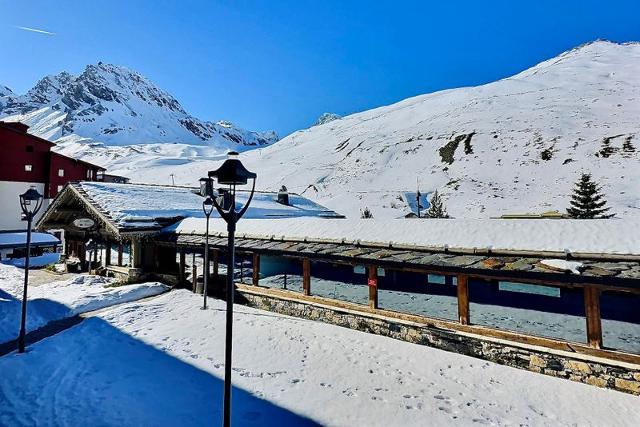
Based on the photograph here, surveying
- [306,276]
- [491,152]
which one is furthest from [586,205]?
[306,276]

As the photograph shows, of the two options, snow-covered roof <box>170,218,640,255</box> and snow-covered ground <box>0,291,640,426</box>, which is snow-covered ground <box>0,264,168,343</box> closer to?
snow-covered ground <box>0,291,640,426</box>

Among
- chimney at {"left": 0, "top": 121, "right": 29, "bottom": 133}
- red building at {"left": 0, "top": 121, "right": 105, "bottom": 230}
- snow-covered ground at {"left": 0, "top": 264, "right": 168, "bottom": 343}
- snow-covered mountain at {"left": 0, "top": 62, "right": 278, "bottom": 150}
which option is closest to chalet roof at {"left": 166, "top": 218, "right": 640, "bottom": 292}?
snow-covered ground at {"left": 0, "top": 264, "right": 168, "bottom": 343}

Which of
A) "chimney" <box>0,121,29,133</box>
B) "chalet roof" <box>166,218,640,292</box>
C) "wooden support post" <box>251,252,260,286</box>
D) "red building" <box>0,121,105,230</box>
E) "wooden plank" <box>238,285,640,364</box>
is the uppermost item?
"chimney" <box>0,121,29,133</box>

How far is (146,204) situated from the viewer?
59.6ft

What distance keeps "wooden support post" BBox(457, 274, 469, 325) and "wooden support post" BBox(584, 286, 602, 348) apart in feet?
8.31

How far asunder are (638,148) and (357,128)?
2606 inches

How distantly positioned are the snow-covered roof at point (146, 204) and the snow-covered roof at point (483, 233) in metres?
5.47

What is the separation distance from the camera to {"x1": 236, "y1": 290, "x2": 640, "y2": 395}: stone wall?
7301 millimetres

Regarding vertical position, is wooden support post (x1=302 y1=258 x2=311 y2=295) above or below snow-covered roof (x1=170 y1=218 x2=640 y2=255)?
below

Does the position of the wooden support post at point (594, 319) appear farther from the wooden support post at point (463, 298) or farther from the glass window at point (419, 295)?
the glass window at point (419, 295)

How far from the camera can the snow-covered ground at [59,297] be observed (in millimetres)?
11484

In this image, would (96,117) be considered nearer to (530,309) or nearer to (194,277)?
(194,277)

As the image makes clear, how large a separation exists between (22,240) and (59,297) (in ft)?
57.5

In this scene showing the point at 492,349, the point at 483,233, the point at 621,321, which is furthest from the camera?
the point at 483,233
